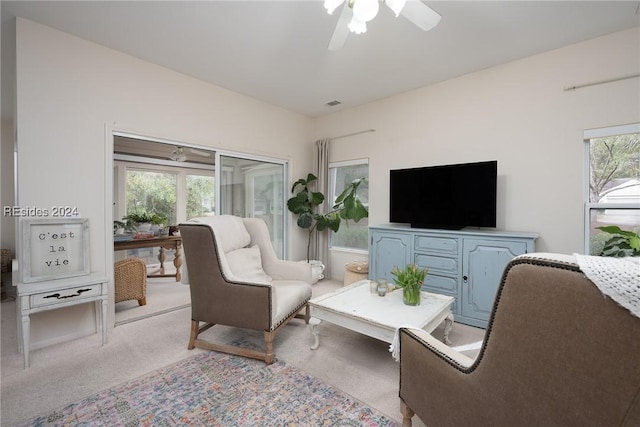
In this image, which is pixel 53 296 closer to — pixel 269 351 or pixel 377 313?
pixel 269 351

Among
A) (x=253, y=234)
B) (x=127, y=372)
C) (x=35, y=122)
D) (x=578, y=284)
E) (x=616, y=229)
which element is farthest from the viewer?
(x=253, y=234)

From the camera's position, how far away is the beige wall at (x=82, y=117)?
2256 mm

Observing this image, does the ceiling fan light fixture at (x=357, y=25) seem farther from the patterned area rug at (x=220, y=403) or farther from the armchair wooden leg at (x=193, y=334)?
the armchair wooden leg at (x=193, y=334)

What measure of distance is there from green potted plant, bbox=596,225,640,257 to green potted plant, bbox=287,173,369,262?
2.41 meters

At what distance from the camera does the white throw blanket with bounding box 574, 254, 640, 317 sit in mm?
581

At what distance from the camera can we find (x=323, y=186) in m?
4.47

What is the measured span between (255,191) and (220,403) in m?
2.90

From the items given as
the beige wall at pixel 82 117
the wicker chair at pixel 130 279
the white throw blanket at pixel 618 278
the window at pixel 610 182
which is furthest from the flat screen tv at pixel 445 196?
the wicker chair at pixel 130 279

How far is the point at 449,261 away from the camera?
9.53ft

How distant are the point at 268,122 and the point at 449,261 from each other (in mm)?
3048

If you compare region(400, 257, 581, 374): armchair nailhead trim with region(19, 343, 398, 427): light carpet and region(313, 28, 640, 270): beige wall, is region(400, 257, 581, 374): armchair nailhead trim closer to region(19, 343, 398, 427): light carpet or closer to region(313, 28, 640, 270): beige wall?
region(19, 343, 398, 427): light carpet

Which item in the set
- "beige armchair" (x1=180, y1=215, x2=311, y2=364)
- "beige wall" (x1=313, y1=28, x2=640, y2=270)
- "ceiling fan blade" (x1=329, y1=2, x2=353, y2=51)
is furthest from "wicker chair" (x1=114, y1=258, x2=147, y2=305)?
"beige wall" (x1=313, y1=28, x2=640, y2=270)

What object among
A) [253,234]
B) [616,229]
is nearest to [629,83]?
[616,229]

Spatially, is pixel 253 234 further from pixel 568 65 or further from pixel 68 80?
pixel 568 65
